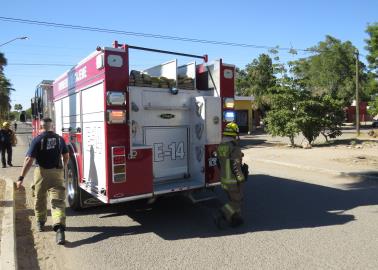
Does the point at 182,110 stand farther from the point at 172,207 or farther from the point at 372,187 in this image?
the point at 372,187

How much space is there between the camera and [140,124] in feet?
21.8

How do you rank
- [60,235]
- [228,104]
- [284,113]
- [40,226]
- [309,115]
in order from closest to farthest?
[60,235] < [40,226] < [228,104] < [309,115] < [284,113]

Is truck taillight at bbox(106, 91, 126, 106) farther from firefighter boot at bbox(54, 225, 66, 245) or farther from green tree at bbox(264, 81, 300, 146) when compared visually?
green tree at bbox(264, 81, 300, 146)

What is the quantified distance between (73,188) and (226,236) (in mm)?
3213

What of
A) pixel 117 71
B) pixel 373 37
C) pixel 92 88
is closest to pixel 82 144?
pixel 92 88

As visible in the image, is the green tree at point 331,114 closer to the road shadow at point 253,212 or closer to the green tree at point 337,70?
the road shadow at point 253,212

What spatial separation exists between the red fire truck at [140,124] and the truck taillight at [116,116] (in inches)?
0.6

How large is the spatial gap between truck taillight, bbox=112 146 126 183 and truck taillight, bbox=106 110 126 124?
0.37 metres

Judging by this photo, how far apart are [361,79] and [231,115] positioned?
6111 centimetres

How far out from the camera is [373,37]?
25.6 meters

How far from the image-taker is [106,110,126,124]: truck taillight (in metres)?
5.89

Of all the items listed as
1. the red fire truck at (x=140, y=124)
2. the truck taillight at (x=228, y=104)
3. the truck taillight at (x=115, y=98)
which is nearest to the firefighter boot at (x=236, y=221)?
the red fire truck at (x=140, y=124)

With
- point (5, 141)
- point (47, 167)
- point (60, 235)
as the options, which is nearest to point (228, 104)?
point (47, 167)

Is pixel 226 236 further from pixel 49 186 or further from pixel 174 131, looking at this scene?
pixel 49 186
